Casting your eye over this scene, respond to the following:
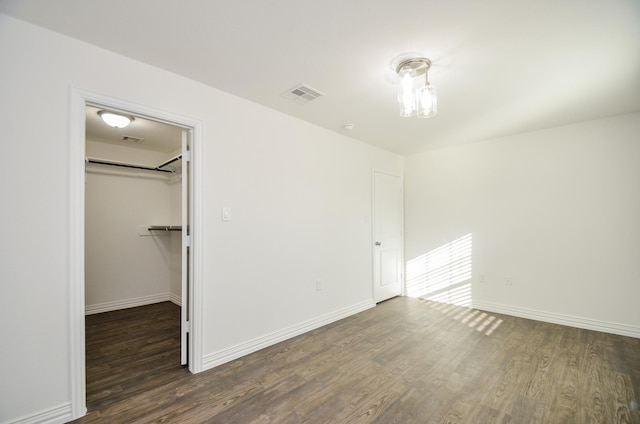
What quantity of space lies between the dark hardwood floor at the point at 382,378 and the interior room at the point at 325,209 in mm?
23

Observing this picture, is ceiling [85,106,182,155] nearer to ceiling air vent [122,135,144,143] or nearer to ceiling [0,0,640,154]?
ceiling air vent [122,135,144,143]

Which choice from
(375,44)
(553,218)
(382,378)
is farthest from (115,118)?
(553,218)

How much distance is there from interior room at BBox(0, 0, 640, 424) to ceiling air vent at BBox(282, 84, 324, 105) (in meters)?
0.03

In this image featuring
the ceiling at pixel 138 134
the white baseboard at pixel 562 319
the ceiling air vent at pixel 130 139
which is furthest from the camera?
the ceiling air vent at pixel 130 139

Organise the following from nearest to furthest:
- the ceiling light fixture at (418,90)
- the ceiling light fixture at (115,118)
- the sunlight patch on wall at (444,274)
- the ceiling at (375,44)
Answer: the ceiling at (375,44), the ceiling light fixture at (418,90), the ceiling light fixture at (115,118), the sunlight patch on wall at (444,274)

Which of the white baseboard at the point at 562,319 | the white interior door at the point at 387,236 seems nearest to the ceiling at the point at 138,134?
the white interior door at the point at 387,236

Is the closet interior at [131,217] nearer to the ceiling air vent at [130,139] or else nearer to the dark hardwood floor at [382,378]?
the ceiling air vent at [130,139]

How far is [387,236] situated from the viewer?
4664mm

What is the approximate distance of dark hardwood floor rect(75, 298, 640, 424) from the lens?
1913 millimetres

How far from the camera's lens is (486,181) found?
4.18 metres

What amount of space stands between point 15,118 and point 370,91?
8.33 feet

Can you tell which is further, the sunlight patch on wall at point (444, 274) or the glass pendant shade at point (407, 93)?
the sunlight patch on wall at point (444, 274)

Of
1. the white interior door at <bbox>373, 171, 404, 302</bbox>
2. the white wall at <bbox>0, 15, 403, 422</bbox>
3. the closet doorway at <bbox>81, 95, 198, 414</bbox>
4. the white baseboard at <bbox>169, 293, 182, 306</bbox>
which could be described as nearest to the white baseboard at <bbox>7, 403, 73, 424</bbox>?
the white wall at <bbox>0, 15, 403, 422</bbox>

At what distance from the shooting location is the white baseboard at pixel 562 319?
320 cm
